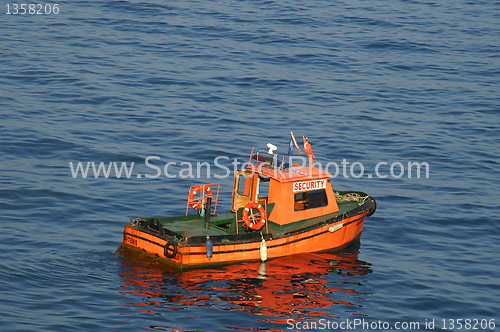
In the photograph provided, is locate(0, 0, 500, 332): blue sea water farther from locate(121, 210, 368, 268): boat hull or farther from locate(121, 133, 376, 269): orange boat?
locate(121, 133, 376, 269): orange boat

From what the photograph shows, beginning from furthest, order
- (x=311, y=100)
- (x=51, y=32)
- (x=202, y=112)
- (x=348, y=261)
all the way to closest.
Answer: (x=51, y=32) < (x=311, y=100) < (x=202, y=112) < (x=348, y=261)

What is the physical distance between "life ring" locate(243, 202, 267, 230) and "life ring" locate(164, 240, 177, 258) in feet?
6.93

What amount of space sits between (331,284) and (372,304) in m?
1.39

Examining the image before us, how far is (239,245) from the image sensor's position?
1783 centimetres

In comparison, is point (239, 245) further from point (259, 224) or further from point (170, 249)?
point (170, 249)

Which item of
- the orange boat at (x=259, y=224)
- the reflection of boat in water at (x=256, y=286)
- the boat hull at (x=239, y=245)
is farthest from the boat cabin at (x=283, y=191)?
the reflection of boat in water at (x=256, y=286)

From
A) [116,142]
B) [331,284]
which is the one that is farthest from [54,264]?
[116,142]

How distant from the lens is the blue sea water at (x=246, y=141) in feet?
53.2

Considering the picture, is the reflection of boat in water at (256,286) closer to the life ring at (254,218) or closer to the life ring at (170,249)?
the life ring at (170,249)

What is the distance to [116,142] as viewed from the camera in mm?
28406

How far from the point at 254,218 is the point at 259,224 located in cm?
23

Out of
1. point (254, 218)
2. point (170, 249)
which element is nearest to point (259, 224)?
point (254, 218)

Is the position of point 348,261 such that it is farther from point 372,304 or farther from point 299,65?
point 299,65

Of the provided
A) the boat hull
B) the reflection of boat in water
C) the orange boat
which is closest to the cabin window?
the orange boat
